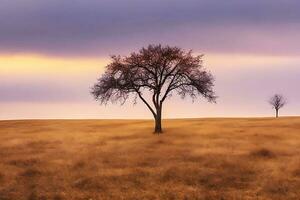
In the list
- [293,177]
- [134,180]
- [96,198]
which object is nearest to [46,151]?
[134,180]

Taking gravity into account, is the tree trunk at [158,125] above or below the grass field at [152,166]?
above

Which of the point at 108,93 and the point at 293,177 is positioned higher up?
the point at 108,93

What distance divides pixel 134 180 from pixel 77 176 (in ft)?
13.6

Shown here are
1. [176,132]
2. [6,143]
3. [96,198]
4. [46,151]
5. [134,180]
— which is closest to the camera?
[96,198]

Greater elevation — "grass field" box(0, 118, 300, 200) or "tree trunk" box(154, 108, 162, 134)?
"tree trunk" box(154, 108, 162, 134)

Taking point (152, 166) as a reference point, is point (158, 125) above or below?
above

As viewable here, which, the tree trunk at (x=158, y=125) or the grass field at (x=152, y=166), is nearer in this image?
the grass field at (x=152, y=166)

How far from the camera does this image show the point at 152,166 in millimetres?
42781

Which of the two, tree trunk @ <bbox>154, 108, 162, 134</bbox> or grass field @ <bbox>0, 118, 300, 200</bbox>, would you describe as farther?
tree trunk @ <bbox>154, 108, 162, 134</bbox>

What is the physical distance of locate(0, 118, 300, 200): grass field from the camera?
115 feet

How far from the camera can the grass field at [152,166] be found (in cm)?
3517

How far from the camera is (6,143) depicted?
189 ft

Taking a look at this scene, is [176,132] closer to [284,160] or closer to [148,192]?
[284,160]

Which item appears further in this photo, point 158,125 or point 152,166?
point 158,125
